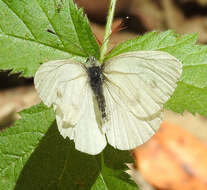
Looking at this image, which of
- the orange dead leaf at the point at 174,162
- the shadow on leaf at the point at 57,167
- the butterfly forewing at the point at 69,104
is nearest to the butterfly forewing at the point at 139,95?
the butterfly forewing at the point at 69,104

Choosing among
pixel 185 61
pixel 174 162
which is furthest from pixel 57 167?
pixel 174 162

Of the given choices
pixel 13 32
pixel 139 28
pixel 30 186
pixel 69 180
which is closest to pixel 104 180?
pixel 69 180

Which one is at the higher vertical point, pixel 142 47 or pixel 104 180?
pixel 142 47

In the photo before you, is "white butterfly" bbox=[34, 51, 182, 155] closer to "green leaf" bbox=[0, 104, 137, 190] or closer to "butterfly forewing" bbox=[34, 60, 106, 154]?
"butterfly forewing" bbox=[34, 60, 106, 154]

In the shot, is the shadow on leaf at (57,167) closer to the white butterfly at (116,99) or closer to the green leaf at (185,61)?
the white butterfly at (116,99)

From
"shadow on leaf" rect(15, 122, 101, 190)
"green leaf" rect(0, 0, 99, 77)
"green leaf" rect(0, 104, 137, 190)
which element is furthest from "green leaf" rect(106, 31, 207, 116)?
"shadow on leaf" rect(15, 122, 101, 190)

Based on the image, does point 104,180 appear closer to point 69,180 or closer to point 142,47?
point 69,180
